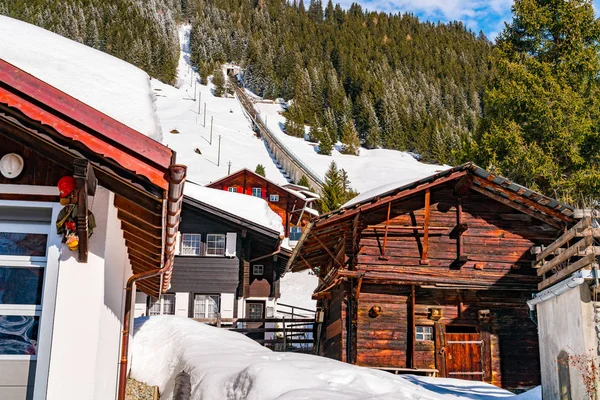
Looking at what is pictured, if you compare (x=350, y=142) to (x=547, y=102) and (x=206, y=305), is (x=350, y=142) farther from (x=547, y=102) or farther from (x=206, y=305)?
(x=206, y=305)

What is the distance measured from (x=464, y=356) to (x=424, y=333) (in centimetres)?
122

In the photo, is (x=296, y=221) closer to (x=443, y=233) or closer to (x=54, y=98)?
(x=443, y=233)

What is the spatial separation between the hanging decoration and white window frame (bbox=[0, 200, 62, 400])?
22 cm

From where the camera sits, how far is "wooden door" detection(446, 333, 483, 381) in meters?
17.0

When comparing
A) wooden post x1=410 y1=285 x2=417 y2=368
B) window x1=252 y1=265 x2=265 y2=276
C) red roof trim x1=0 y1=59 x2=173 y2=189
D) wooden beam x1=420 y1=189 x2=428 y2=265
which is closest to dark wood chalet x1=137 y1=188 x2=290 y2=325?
window x1=252 y1=265 x2=265 y2=276

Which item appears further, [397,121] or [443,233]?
[397,121]

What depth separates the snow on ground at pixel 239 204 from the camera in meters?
26.6

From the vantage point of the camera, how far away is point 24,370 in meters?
6.18

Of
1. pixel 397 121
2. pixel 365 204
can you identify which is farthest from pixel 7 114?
pixel 397 121

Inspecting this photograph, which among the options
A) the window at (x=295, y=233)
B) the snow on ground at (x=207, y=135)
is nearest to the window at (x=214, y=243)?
the window at (x=295, y=233)

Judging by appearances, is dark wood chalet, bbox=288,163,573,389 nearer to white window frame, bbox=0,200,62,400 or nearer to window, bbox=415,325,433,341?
window, bbox=415,325,433,341

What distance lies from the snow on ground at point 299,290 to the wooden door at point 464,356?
2081 centimetres

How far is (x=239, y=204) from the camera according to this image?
95.0 ft

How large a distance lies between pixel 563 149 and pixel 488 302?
1178 cm
